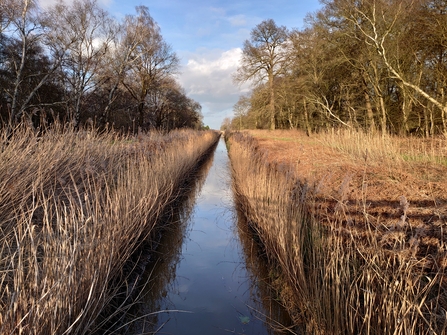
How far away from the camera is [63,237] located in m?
2.11

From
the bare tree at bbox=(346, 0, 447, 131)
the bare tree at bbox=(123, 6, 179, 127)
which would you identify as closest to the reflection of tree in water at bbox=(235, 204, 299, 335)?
the bare tree at bbox=(346, 0, 447, 131)

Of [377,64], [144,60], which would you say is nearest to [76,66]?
[144,60]

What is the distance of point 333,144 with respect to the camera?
831 centimetres

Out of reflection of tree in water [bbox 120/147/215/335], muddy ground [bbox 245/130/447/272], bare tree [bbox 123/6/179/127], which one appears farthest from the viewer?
bare tree [bbox 123/6/179/127]

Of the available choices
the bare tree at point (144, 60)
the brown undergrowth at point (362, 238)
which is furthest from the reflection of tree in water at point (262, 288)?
the bare tree at point (144, 60)

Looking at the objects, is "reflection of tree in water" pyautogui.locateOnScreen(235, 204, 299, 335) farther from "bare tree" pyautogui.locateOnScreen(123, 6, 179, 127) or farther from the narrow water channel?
"bare tree" pyautogui.locateOnScreen(123, 6, 179, 127)

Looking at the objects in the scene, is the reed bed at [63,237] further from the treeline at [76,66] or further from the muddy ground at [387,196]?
the treeline at [76,66]

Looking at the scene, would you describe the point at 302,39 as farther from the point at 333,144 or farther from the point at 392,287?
the point at 392,287

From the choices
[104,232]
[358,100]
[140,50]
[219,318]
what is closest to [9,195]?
[104,232]

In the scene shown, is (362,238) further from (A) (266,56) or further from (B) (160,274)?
(A) (266,56)

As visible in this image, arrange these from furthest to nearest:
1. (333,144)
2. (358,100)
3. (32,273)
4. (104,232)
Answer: (358,100) < (333,144) < (104,232) < (32,273)

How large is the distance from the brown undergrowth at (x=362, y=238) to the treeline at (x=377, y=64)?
434cm

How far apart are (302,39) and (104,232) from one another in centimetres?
1809

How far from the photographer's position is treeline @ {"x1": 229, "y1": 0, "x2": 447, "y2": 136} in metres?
10.1
